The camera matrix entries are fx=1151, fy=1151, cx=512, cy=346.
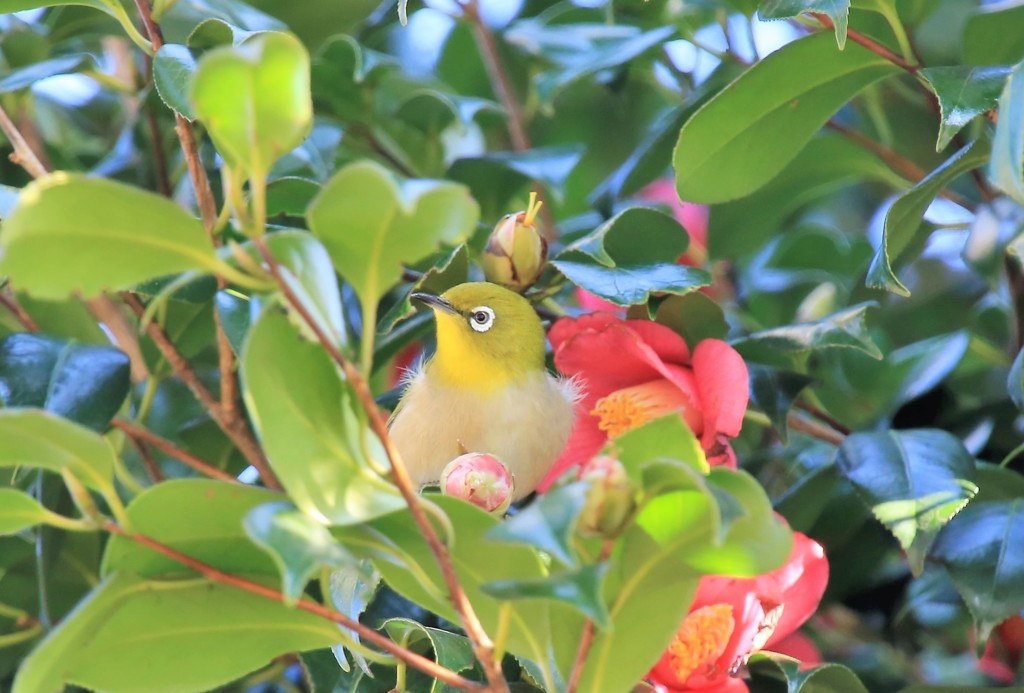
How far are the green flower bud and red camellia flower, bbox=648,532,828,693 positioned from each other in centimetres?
51

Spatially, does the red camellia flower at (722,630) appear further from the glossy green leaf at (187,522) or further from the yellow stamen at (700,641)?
the glossy green leaf at (187,522)

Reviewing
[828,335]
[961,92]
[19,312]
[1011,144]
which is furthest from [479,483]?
[19,312]

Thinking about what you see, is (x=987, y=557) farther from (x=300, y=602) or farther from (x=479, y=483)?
(x=300, y=602)

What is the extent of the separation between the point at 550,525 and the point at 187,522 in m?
0.38

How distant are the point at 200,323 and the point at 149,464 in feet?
0.86

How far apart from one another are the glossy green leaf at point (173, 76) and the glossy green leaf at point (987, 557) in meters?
1.17

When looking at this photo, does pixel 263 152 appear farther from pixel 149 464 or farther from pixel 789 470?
pixel 789 470

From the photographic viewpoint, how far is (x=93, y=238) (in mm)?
898

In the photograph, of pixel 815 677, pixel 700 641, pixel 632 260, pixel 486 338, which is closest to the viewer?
pixel 700 641

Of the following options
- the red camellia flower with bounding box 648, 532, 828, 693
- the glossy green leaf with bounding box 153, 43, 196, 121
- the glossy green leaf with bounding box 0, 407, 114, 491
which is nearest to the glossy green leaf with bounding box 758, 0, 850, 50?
the red camellia flower with bounding box 648, 532, 828, 693

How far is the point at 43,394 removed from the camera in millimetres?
1537

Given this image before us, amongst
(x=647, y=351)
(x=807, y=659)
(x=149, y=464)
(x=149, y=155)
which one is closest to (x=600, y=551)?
(x=647, y=351)

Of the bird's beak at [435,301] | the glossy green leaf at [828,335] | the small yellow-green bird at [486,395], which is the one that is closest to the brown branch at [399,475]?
the glossy green leaf at [828,335]

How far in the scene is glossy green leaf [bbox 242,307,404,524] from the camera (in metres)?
0.97
